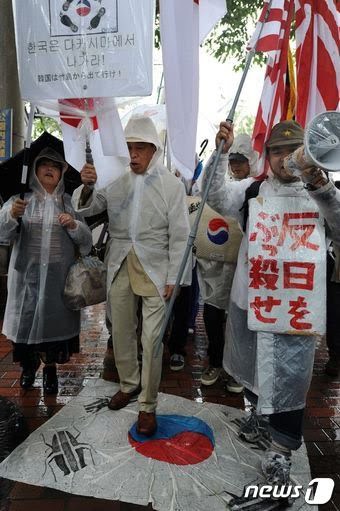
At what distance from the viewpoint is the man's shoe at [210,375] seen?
3730 millimetres

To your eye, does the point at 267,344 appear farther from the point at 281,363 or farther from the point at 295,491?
the point at 295,491

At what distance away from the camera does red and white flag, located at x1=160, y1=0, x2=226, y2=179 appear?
7.97 ft

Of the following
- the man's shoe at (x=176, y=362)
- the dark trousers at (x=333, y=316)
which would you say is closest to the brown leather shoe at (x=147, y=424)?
the man's shoe at (x=176, y=362)

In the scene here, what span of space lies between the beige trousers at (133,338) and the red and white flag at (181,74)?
94 centimetres

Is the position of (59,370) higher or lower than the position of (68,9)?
lower

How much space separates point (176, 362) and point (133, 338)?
1105mm

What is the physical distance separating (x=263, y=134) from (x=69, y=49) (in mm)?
1331

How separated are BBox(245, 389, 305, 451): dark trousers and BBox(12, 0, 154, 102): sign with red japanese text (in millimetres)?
1852

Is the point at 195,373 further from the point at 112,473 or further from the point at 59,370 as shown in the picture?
the point at 112,473

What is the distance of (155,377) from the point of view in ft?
9.59

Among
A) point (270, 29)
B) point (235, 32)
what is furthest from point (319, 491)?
point (235, 32)

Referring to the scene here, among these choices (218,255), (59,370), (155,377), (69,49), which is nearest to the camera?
(69,49)

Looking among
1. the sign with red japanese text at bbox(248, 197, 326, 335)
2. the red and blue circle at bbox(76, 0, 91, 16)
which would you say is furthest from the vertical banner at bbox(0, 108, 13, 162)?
the sign with red japanese text at bbox(248, 197, 326, 335)

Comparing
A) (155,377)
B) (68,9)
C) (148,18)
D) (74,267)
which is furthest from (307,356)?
(68,9)
